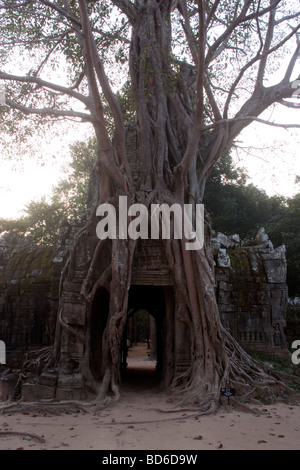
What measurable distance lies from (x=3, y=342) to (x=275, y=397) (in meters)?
5.04

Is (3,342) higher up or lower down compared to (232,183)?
lower down

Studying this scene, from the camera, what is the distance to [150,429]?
13.8 feet

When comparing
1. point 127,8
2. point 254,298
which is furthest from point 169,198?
point 127,8

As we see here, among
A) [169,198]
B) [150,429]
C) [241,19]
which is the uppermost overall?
[241,19]

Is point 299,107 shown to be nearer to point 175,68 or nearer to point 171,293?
point 175,68

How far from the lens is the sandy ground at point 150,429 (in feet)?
11.9

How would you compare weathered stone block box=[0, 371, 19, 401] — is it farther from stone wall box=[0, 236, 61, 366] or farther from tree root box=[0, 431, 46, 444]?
tree root box=[0, 431, 46, 444]

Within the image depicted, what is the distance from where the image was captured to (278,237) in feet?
45.1

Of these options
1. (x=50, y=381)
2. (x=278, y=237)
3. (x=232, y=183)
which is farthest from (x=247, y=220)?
(x=50, y=381)

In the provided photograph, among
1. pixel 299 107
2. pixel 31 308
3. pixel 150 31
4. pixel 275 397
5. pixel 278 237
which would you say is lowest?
pixel 275 397

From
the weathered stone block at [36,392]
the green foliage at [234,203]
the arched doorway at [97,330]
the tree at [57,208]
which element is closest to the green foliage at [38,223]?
the tree at [57,208]

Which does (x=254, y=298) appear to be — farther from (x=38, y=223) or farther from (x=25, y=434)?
(x=38, y=223)

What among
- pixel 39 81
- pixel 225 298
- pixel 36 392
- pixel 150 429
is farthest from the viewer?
pixel 225 298
